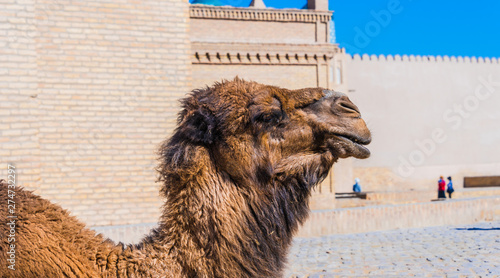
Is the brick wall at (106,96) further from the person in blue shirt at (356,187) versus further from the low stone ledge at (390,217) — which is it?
the person in blue shirt at (356,187)

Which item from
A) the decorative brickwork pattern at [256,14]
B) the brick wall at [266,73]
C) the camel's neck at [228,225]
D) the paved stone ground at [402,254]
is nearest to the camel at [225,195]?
the camel's neck at [228,225]

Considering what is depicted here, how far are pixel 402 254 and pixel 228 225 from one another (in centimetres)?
664

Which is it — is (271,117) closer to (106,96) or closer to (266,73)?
(106,96)

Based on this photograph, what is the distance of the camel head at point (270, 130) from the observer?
2086 mm

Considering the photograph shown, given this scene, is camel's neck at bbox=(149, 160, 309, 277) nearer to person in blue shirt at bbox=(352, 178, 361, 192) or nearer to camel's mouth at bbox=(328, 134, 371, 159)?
camel's mouth at bbox=(328, 134, 371, 159)

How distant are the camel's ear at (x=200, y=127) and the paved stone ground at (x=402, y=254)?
440 centimetres

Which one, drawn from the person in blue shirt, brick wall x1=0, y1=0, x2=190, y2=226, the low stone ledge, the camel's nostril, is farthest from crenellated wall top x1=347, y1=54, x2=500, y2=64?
the camel's nostril

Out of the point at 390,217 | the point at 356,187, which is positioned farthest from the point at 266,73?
the point at 390,217

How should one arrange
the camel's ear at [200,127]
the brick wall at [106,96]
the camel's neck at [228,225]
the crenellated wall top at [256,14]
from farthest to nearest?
the crenellated wall top at [256,14], the brick wall at [106,96], the camel's ear at [200,127], the camel's neck at [228,225]

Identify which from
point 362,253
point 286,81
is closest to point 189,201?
point 362,253

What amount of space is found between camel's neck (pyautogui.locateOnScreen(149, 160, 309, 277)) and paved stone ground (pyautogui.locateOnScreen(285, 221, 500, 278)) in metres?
4.28

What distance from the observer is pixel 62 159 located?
9.16 meters

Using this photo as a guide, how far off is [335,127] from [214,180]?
1.66 feet

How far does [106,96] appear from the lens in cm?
927
